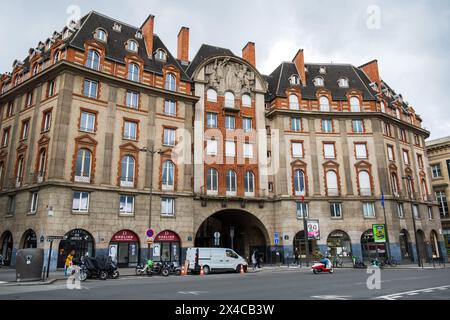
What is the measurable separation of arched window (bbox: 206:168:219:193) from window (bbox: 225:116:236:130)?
5381 mm

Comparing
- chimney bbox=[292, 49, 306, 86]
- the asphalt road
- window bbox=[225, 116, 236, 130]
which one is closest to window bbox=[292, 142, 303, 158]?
window bbox=[225, 116, 236, 130]

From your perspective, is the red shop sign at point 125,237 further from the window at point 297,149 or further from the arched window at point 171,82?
the window at point 297,149

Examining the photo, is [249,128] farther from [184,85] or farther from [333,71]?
[333,71]

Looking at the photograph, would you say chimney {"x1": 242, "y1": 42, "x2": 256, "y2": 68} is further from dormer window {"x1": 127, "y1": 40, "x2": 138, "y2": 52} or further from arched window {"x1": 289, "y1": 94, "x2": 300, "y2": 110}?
dormer window {"x1": 127, "y1": 40, "x2": 138, "y2": 52}

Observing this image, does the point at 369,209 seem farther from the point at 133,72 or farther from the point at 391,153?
the point at 133,72

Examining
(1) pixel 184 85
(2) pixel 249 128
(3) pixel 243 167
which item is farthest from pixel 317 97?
(1) pixel 184 85

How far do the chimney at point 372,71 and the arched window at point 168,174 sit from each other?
3146 centimetres

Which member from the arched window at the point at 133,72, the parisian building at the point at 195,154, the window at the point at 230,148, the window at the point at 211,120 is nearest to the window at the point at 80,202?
the parisian building at the point at 195,154

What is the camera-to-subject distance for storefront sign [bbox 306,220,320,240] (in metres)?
35.6

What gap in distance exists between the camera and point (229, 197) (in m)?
36.5

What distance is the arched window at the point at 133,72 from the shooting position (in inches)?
1339

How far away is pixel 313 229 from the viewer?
3591 cm

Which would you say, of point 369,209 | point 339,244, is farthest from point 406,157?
point 339,244
